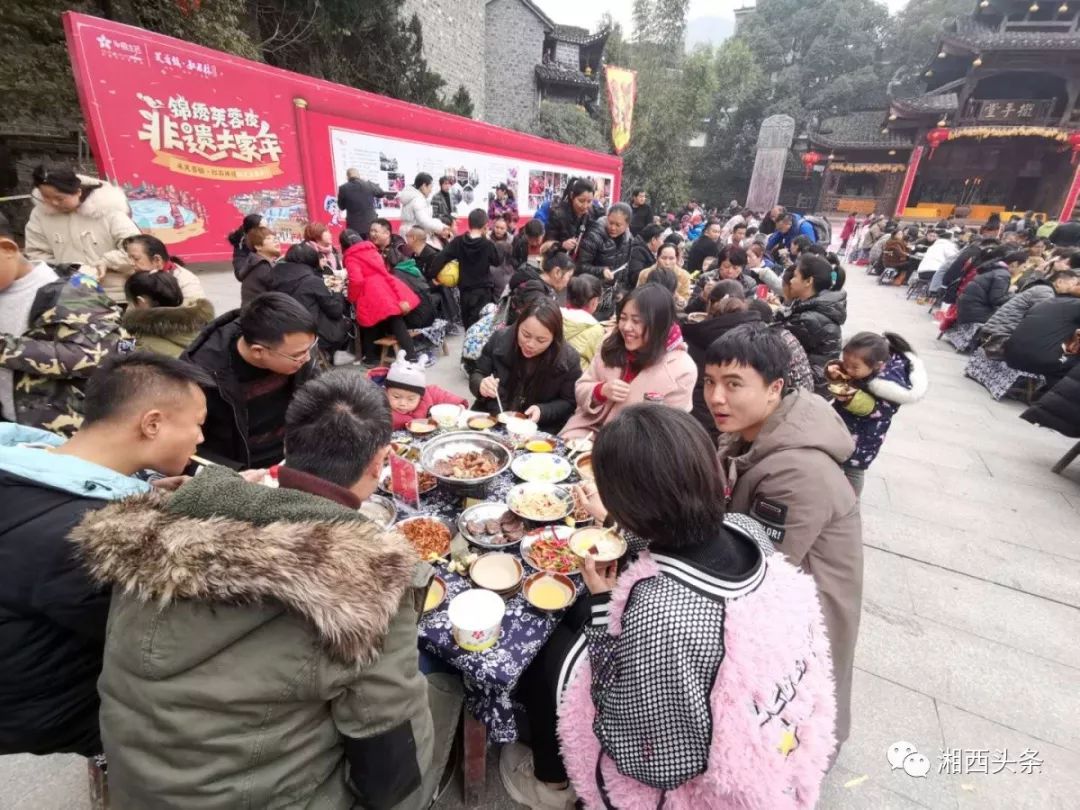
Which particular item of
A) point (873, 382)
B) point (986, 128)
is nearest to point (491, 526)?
point (873, 382)

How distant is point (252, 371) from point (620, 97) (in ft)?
82.9

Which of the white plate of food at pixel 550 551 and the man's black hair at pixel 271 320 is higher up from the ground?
the man's black hair at pixel 271 320

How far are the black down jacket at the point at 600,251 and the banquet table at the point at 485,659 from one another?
5361mm

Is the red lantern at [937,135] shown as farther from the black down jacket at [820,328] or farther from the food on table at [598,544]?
the food on table at [598,544]

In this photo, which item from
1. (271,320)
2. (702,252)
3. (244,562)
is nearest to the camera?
(244,562)

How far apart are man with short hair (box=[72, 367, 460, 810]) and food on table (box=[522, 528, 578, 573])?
2.54ft

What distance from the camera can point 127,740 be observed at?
1094 mm

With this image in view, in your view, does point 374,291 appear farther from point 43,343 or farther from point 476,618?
point 476,618

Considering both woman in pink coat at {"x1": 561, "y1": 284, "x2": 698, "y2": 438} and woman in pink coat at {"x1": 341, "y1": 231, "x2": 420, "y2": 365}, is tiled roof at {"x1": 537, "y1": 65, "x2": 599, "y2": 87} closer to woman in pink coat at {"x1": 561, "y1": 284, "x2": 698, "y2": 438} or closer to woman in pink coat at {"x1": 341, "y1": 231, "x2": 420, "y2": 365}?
woman in pink coat at {"x1": 341, "y1": 231, "x2": 420, "y2": 365}

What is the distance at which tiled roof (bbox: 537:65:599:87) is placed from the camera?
2514 cm

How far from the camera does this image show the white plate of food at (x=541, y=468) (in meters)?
2.59

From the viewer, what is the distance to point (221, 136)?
24.8 feet

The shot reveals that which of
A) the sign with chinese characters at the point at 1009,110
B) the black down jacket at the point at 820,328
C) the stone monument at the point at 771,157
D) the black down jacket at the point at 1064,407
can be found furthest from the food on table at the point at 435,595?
the sign with chinese characters at the point at 1009,110

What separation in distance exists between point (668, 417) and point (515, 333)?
2430 mm
